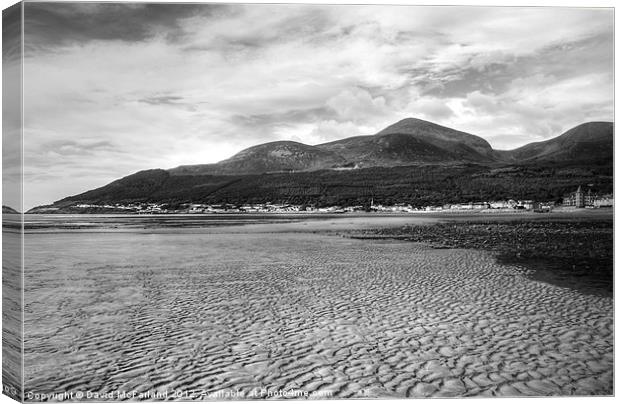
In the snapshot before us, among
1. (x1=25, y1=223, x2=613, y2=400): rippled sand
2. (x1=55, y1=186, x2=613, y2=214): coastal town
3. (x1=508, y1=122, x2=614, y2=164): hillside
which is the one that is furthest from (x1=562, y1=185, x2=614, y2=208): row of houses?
(x1=25, y1=223, x2=613, y2=400): rippled sand

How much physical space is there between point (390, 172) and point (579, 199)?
8.68 ft

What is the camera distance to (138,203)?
584 centimetres

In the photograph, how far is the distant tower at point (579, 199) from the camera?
5.15 meters

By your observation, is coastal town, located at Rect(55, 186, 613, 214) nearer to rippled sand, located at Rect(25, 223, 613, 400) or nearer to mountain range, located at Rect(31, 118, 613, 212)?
mountain range, located at Rect(31, 118, 613, 212)

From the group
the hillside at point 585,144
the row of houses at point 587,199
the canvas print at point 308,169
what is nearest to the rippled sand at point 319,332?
the canvas print at point 308,169

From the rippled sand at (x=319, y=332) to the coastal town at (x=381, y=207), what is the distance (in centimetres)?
103

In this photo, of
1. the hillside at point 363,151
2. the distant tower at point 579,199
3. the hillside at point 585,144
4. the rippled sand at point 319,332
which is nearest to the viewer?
the rippled sand at point 319,332

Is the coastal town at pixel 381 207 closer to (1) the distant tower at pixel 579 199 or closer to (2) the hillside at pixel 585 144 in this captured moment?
(1) the distant tower at pixel 579 199

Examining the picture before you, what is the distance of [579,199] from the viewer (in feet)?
17.2

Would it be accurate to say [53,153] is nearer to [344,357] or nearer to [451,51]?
[344,357]

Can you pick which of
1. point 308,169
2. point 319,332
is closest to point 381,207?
point 308,169

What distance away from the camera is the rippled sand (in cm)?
382

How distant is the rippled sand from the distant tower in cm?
106

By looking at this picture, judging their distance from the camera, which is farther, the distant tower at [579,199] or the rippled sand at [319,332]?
the distant tower at [579,199]
